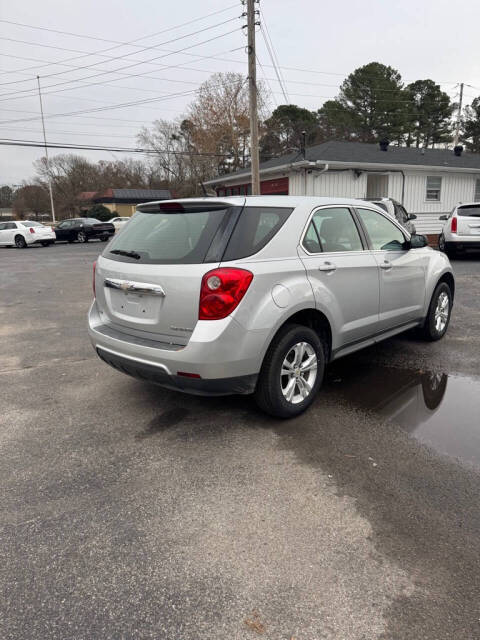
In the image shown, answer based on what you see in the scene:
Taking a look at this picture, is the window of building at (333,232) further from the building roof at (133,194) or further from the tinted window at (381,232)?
the building roof at (133,194)

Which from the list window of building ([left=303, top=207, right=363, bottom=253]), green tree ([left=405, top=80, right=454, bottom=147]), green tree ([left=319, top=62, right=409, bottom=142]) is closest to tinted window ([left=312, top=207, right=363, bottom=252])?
window of building ([left=303, top=207, right=363, bottom=253])

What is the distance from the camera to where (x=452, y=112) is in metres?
49.2

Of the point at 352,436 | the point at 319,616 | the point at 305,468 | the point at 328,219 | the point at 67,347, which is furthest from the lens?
the point at 67,347

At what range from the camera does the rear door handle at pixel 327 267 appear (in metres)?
3.69

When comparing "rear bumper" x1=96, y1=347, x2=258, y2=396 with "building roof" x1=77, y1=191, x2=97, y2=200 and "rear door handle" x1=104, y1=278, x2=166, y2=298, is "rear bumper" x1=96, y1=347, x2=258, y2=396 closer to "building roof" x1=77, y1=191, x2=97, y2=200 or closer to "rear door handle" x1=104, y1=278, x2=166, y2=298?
"rear door handle" x1=104, y1=278, x2=166, y2=298

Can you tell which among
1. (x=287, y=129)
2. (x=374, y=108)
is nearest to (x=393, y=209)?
(x=374, y=108)

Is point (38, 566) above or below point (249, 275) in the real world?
below

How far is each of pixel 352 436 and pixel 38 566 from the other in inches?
85.9

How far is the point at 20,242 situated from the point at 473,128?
1917 inches

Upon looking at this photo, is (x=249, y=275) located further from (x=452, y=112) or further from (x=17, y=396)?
(x=452, y=112)

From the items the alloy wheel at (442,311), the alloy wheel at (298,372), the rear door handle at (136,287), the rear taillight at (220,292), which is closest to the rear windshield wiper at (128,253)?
the rear door handle at (136,287)

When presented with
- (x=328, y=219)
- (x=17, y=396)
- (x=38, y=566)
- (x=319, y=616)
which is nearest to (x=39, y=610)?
(x=38, y=566)

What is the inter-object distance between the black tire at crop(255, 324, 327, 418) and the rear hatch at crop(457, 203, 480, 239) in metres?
11.2

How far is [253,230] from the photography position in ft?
10.7
